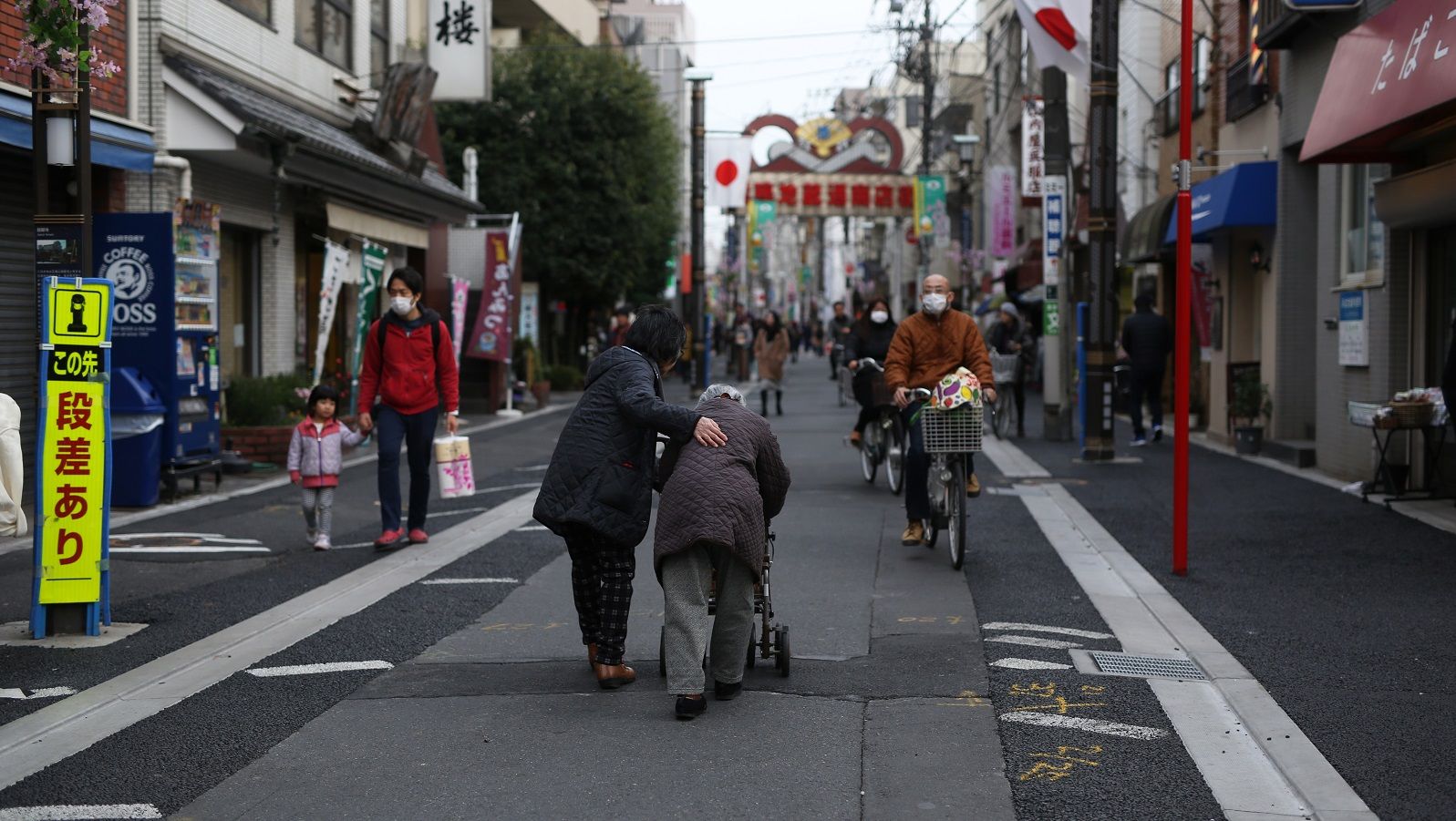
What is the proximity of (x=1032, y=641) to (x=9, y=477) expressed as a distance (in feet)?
15.0

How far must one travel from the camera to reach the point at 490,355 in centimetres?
2527

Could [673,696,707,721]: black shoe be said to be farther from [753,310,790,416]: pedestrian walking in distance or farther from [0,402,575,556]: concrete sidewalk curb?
[753,310,790,416]: pedestrian walking in distance

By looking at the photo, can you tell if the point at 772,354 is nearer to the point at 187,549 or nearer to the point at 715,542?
the point at 187,549

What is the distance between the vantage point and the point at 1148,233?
73.5ft

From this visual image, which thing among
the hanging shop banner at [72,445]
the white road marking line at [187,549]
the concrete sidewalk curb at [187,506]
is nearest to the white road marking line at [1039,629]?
the hanging shop banner at [72,445]

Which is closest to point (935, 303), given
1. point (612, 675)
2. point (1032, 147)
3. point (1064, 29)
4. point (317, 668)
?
point (612, 675)

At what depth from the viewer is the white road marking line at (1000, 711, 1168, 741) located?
5.55m

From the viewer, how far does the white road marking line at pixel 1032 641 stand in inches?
281

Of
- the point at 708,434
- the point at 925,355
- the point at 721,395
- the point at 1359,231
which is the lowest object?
the point at 708,434

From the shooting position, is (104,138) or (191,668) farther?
(104,138)

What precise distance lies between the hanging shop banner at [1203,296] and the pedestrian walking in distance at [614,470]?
16671 mm

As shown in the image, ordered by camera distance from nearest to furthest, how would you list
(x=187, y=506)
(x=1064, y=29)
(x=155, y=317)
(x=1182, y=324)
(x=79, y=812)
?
(x=79, y=812) < (x=1182, y=324) < (x=187, y=506) < (x=155, y=317) < (x=1064, y=29)

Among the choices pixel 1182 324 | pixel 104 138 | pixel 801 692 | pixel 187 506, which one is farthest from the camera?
pixel 104 138

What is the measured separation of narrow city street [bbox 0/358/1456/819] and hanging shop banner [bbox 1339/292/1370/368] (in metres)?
3.65
